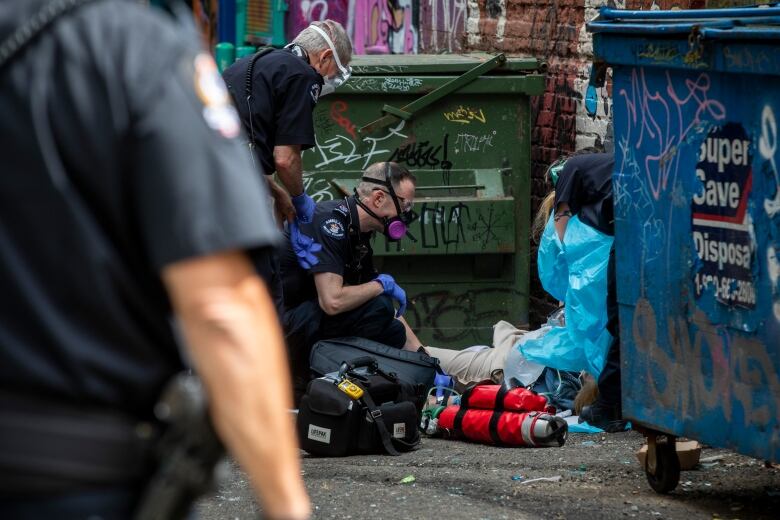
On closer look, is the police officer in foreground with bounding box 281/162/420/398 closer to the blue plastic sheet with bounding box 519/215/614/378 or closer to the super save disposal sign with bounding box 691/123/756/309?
the blue plastic sheet with bounding box 519/215/614/378

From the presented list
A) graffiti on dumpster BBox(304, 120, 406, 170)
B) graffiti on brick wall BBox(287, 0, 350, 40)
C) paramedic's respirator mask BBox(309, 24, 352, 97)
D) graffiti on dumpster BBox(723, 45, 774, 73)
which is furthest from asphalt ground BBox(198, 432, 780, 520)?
graffiti on brick wall BBox(287, 0, 350, 40)

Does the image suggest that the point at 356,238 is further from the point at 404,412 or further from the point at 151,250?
the point at 151,250

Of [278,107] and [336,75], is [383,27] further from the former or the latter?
[278,107]

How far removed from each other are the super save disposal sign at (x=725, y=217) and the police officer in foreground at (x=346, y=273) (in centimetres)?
219

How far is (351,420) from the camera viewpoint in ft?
18.5

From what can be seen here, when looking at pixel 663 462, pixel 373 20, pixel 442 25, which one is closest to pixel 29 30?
pixel 663 462

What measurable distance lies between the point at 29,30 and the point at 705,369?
3.14 metres

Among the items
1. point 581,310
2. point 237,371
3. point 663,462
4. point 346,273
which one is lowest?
point 663,462

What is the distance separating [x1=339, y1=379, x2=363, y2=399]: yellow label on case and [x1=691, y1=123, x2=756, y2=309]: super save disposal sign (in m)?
1.69

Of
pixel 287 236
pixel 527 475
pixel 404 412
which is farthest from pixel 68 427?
pixel 287 236

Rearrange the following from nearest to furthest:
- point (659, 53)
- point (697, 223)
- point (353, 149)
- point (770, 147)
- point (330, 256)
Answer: point (770, 147) < point (697, 223) < point (659, 53) < point (330, 256) < point (353, 149)

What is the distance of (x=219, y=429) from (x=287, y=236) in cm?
460

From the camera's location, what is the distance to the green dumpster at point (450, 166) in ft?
24.7

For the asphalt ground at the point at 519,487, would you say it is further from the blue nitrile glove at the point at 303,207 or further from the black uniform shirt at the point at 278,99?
the black uniform shirt at the point at 278,99
